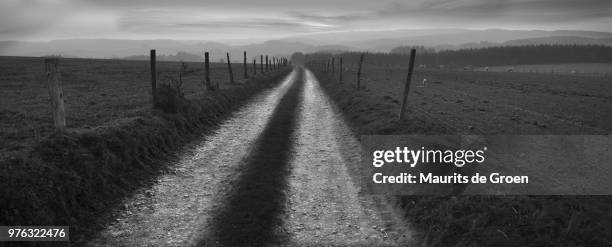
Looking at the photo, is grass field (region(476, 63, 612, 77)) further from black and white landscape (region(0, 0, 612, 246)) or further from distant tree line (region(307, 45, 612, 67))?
black and white landscape (region(0, 0, 612, 246))

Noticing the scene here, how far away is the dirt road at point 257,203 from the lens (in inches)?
295

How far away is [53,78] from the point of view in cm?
1015

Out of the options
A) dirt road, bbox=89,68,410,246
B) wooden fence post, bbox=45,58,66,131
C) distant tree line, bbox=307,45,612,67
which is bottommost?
dirt road, bbox=89,68,410,246

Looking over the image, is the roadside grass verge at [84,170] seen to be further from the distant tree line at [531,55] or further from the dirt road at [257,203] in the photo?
the distant tree line at [531,55]

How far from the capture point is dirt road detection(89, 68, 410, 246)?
7480mm

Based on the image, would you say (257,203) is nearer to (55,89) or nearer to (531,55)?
(55,89)

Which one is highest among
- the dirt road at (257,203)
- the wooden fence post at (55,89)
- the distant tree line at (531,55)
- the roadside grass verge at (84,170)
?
the distant tree line at (531,55)

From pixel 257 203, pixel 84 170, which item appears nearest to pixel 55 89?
pixel 84 170

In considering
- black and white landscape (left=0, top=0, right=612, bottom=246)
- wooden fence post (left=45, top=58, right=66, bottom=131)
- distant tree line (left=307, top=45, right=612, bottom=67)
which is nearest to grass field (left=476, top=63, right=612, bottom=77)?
distant tree line (left=307, top=45, right=612, bottom=67)

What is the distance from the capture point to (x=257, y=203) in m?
8.82

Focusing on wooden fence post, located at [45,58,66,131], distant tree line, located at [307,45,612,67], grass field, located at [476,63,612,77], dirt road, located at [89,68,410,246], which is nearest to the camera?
dirt road, located at [89,68,410,246]

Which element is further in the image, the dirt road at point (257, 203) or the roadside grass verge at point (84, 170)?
the dirt road at point (257, 203)

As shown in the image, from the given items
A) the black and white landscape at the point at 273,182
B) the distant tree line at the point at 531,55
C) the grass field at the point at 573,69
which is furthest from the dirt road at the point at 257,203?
the distant tree line at the point at 531,55

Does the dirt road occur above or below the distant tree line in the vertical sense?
Result: below
